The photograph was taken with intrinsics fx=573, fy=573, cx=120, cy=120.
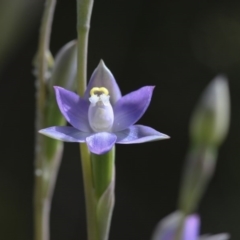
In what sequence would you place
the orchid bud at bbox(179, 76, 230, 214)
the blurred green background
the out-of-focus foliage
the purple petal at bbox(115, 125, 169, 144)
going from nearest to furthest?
the purple petal at bbox(115, 125, 169, 144) < the orchid bud at bbox(179, 76, 230, 214) < the out-of-focus foliage < the blurred green background

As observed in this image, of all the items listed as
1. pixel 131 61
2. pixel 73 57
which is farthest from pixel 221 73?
pixel 73 57

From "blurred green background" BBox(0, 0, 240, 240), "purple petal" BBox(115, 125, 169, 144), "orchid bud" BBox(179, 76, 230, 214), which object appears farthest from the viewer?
"blurred green background" BBox(0, 0, 240, 240)

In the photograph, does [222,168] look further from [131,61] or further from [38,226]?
[38,226]

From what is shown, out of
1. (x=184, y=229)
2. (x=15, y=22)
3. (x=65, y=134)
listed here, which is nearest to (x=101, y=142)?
(x=65, y=134)

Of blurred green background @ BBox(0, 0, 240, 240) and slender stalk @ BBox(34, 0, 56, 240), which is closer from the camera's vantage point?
slender stalk @ BBox(34, 0, 56, 240)

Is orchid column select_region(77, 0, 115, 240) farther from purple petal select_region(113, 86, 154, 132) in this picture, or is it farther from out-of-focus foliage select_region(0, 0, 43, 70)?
out-of-focus foliage select_region(0, 0, 43, 70)

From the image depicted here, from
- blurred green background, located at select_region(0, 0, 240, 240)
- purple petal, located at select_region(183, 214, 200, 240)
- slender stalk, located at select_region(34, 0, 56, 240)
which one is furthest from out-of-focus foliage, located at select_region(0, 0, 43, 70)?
purple petal, located at select_region(183, 214, 200, 240)
